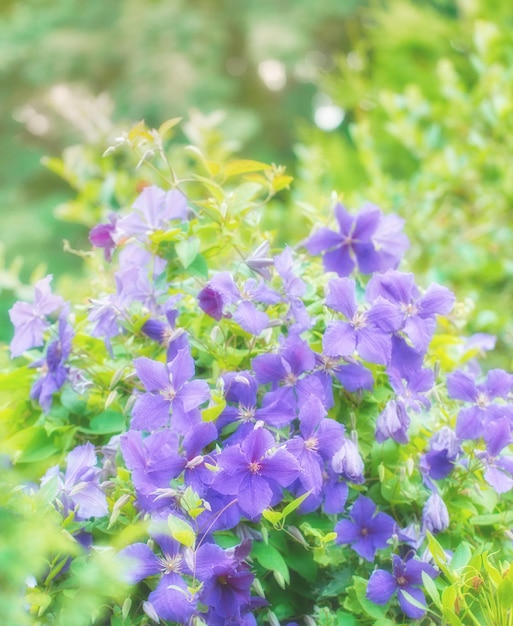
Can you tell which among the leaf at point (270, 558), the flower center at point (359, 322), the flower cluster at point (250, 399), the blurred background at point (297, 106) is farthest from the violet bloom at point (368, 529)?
the blurred background at point (297, 106)

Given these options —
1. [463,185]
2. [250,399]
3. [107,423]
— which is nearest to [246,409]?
[250,399]

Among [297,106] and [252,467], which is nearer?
[252,467]

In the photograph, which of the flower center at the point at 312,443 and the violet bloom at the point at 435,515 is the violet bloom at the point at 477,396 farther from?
the flower center at the point at 312,443

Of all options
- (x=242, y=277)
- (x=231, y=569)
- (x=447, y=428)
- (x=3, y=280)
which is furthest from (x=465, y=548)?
(x=3, y=280)

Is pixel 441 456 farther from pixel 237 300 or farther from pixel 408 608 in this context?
pixel 237 300

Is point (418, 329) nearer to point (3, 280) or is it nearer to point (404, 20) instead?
point (3, 280)

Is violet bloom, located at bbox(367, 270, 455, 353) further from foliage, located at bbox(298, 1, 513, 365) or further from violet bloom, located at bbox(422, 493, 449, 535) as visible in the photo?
foliage, located at bbox(298, 1, 513, 365)

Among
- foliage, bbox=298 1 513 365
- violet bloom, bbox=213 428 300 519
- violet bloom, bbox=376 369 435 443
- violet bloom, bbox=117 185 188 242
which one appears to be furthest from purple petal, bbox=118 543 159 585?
foliage, bbox=298 1 513 365

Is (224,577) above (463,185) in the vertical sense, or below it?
above
